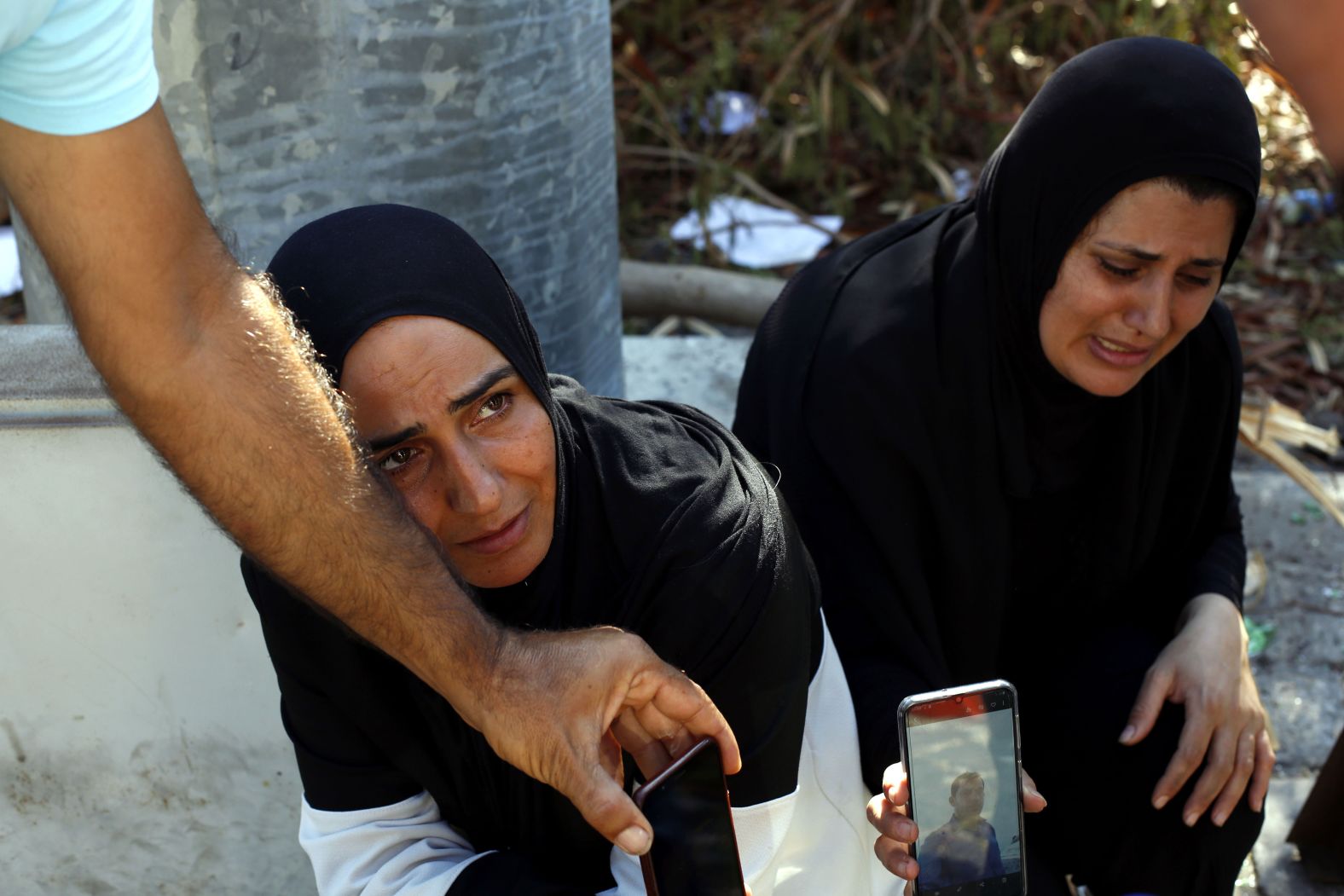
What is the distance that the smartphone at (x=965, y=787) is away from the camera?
1886 mm

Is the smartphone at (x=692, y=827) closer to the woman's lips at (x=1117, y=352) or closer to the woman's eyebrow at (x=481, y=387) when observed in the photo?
the woman's eyebrow at (x=481, y=387)

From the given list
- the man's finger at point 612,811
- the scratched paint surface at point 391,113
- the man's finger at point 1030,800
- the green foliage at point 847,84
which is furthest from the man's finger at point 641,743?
the green foliage at point 847,84

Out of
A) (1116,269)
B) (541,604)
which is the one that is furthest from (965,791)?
(1116,269)

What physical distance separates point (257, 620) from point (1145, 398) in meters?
1.72

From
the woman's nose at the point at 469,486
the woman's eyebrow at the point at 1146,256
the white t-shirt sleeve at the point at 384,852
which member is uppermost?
the woman's eyebrow at the point at 1146,256

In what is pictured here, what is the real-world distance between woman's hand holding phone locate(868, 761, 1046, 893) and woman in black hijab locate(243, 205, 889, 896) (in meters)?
0.14

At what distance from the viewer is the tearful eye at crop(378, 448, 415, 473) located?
6.23 feet

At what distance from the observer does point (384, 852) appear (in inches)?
79.1

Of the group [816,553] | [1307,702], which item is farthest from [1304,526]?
[816,553]

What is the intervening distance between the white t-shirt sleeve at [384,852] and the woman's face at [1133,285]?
138 centimetres

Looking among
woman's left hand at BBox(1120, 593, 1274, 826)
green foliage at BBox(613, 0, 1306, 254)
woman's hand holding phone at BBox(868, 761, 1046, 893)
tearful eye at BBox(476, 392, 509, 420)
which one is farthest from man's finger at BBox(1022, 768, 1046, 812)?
green foliage at BBox(613, 0, 1306, 254)

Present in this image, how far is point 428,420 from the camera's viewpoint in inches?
73.1

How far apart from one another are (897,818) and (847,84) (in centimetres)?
493

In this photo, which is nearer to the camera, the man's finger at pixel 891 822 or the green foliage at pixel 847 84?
the man's finger at pixel 891 822
